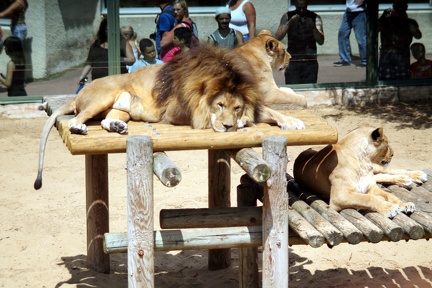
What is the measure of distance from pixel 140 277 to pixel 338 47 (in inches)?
307

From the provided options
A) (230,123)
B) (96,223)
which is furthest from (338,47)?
(230,123)

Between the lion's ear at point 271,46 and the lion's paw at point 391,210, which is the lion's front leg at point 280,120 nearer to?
the lion's paw at point 391,210

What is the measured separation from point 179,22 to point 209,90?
5.61m

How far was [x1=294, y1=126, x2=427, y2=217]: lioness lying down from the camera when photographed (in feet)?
17.7

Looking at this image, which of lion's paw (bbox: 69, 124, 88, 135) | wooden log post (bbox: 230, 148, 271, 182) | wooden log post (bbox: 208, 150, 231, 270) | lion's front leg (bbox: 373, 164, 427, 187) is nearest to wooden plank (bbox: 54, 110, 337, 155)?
lion's paw (bbox: 69, 124, 88, 135)

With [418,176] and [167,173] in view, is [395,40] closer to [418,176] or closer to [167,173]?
[418,176]

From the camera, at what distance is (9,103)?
35.6ft

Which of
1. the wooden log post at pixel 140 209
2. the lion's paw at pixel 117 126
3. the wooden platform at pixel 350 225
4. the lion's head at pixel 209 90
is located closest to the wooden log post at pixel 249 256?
the wooden platform at pixel 350 225

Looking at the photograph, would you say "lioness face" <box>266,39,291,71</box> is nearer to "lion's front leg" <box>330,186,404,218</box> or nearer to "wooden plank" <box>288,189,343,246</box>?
"wooden plank" <box>288,189,343,246</box>

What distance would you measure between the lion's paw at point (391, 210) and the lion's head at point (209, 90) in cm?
102

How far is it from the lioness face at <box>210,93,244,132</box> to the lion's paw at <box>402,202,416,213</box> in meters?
1.19

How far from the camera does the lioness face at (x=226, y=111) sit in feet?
17.0

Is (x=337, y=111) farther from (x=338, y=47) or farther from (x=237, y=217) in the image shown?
(x=237, y=217)

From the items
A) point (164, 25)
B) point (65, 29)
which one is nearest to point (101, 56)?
point (65, 29)
